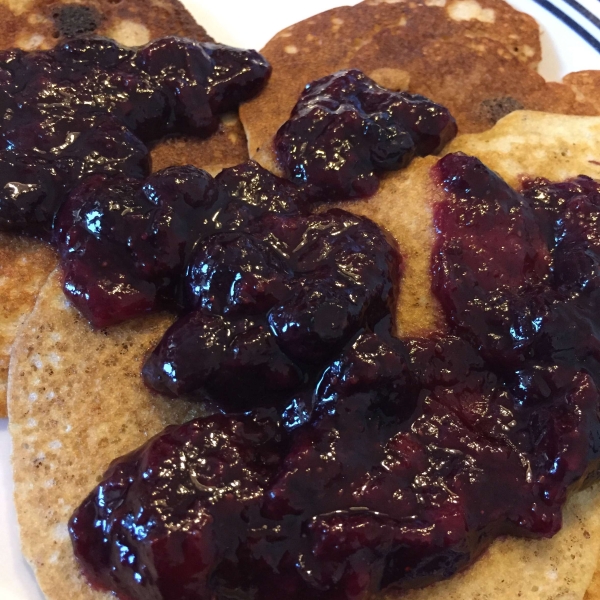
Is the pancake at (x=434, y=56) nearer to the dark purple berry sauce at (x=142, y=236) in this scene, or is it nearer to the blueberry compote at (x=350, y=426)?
the dark purple berry sauce at (x=142, y=236)

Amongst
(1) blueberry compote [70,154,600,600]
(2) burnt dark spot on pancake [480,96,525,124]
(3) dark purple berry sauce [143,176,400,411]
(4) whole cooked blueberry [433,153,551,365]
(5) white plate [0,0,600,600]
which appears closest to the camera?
(1) blueberry compote [70,154,600,600]

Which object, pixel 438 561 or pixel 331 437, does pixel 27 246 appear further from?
pixel 438 561

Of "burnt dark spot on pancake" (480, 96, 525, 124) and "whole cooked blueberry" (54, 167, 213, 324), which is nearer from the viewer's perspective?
"whole cooked blueberry" (54, 167, 213, 324)

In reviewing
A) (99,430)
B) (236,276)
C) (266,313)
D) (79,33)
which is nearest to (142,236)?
(236,276)

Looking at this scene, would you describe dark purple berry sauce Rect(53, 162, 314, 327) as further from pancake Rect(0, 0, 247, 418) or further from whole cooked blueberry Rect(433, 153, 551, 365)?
whole cooked blueberry Rect(433, 153, 551, 365)

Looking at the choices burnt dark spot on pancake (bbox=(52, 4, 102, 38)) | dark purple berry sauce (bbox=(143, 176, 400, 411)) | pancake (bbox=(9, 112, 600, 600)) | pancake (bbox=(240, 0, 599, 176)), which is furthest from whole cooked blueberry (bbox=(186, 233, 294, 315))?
burnt dark spot on pancake (bbox=(52, 4, 102, 38))

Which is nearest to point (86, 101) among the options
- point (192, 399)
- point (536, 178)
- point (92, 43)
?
point (92, 43)
